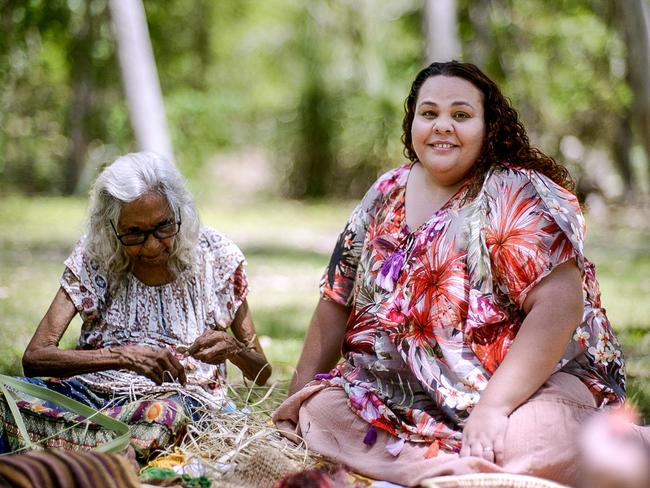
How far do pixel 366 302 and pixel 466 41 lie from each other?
14003 mm

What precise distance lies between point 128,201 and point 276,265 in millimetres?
6091

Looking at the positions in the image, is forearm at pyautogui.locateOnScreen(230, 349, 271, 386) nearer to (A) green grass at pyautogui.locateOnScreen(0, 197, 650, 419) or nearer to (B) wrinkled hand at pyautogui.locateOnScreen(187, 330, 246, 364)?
(B) wrinkled hand at pyautogui.locateOnScreen(187, 330, 246, 364)

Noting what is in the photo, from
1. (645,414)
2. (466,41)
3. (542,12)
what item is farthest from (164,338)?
(542,12)

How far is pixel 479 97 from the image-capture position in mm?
3643

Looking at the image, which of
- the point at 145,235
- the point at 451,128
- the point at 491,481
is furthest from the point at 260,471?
the point at 451,128

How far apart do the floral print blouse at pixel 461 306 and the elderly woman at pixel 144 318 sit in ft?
2.13

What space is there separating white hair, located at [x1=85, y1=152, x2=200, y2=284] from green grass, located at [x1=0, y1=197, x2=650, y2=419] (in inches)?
19.0

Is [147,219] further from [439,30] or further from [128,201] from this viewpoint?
[439,30]

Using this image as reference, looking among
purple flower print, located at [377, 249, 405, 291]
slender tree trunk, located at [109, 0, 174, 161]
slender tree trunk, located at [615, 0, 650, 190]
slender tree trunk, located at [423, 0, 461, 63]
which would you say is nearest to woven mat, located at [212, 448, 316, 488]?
purple flower print, located at [377, 249, 405, 291]

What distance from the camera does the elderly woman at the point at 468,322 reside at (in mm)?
3281

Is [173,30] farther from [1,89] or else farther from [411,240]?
[411,240]

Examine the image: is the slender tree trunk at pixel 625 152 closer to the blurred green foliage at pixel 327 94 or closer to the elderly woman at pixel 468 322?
the blurred green foliage at pixel 327 94

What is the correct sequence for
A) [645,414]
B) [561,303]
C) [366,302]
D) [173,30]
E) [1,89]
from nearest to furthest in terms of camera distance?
[561,303] < [366,302] < [645,414] < [1,89] < [173,30]

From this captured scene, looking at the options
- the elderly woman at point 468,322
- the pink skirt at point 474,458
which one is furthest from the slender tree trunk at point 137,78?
the pink skirt at point 474,458
